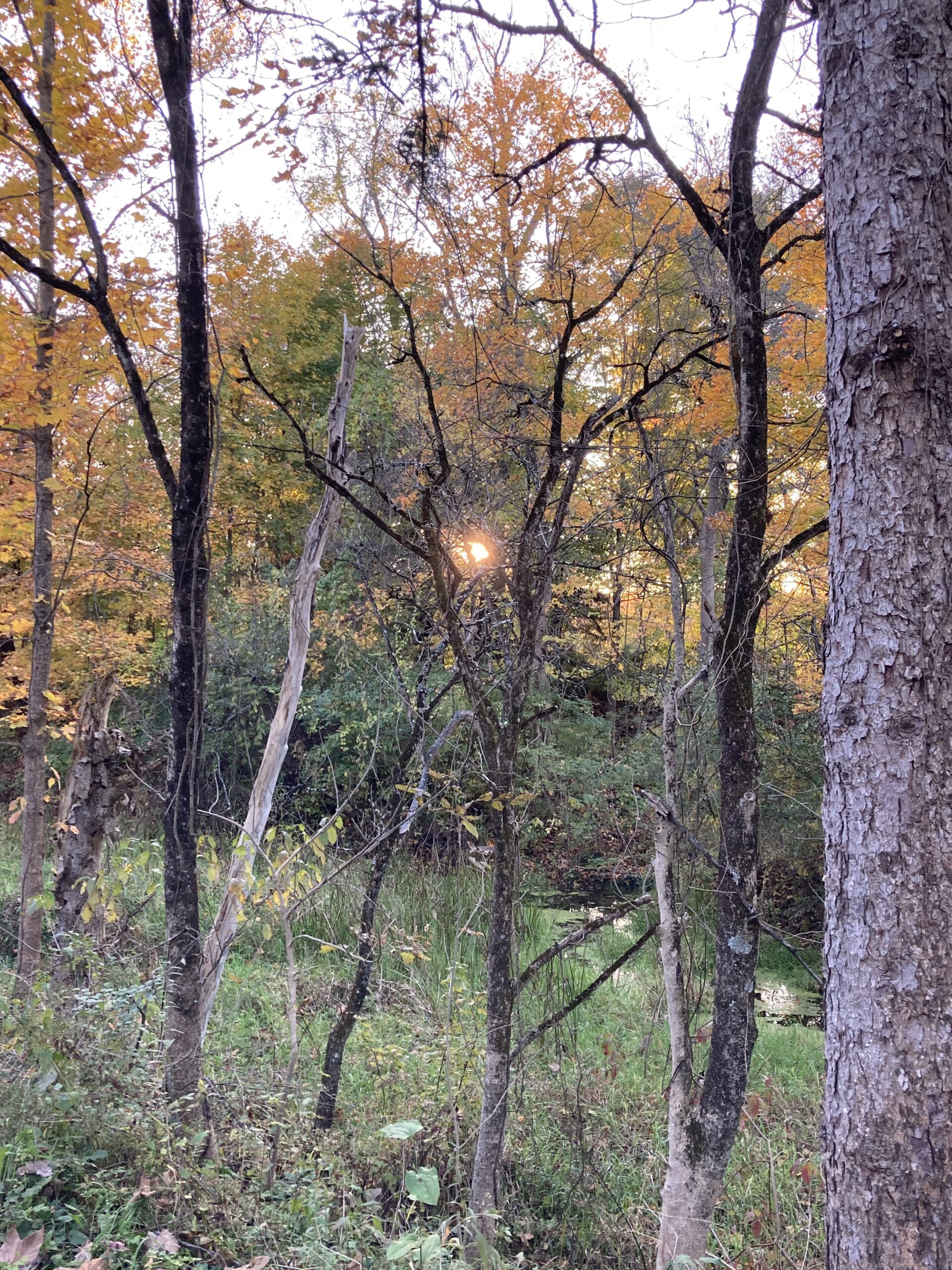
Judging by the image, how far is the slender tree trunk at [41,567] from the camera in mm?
4410

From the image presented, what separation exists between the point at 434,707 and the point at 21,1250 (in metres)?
2.53

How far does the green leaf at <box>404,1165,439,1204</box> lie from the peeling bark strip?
0.86 m

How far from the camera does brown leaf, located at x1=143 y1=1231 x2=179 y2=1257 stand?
82.3 inches

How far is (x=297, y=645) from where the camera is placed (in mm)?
3725

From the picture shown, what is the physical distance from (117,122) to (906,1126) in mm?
5031

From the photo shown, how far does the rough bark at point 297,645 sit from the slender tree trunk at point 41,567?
1646 mm

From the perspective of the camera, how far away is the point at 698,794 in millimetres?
2932

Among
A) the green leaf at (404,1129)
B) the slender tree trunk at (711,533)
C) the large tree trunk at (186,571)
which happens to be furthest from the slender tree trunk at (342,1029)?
the green leaf at (404,1129)

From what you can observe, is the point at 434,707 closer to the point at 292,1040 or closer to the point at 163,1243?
the point at 292,1040

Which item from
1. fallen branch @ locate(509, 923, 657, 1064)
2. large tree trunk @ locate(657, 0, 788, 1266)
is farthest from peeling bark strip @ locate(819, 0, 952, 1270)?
fallen branch @ locate(509, 923, 657, 1064)

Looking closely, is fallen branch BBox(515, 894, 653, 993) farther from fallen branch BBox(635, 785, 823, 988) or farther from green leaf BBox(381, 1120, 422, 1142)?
green leaf BBox(381, 1120, 422, 1142)

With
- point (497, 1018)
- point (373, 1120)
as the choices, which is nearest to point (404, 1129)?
point (497, 1018)

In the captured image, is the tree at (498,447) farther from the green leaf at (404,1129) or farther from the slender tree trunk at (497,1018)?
the green leaf at (404,1129)

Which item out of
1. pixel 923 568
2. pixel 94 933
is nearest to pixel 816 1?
pixel 923 568
